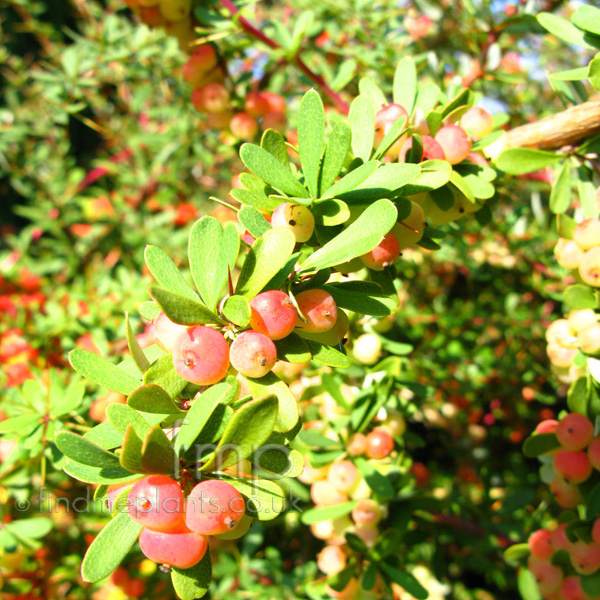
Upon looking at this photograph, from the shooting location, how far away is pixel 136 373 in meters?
0.64

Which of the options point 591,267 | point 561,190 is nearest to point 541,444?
point 591,267

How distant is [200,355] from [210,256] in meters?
0.12

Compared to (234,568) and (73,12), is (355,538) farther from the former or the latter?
(73,12)

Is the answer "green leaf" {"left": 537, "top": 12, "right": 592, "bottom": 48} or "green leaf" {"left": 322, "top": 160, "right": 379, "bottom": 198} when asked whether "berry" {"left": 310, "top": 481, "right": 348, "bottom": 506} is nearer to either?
"green leaf" {"left": 322, "top": 160, "right": 379, "bottom": 198}

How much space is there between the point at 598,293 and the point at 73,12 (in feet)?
9.82

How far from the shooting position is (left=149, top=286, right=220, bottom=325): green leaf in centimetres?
48

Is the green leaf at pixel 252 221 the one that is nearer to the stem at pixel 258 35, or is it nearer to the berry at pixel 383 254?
the berry at pixel 383 254

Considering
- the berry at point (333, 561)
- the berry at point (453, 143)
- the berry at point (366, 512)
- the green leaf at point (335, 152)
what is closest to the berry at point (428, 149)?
the berry at point (453, 143)

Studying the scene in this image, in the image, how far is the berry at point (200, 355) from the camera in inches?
21.0

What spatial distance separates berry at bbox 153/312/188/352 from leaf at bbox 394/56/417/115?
1.68 ft

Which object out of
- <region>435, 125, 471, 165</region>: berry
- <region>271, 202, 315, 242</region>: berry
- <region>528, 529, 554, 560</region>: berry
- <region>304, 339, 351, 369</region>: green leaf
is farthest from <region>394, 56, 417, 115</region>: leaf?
<region>528, 529, 554, 560</region>: berry

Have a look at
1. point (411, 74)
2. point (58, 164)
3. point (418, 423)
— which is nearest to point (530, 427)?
point (418, 423)

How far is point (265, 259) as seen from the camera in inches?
21.9

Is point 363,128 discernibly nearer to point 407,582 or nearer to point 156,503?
point 156,503
